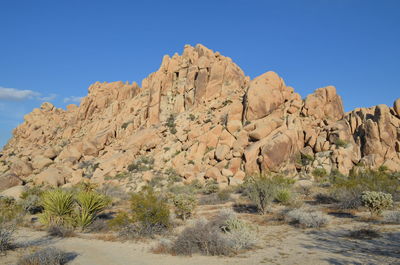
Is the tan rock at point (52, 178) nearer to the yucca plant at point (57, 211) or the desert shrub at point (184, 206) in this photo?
the yucca plant at point (57, 211)

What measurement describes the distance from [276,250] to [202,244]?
2341 mm

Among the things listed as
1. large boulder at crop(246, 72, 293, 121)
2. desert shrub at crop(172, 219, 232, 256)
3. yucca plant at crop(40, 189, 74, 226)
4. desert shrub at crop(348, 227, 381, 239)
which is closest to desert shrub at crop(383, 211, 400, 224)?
desert shrub at crop(348, 227, 381, 239)

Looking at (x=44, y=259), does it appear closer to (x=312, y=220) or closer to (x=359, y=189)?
(x=312, y=220)

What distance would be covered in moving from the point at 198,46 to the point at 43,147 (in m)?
38.0

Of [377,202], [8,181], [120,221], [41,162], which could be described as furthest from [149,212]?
[41,162]

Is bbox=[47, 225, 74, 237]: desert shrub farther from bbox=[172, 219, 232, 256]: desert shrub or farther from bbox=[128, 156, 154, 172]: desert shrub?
bbox=[128, 156, 154, 172]: desert shrub

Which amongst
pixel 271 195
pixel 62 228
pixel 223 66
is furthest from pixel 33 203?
pixel 223 66

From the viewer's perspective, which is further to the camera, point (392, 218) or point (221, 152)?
point (221, 152)

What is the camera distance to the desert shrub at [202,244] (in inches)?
348

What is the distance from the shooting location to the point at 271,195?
1691 centimetres

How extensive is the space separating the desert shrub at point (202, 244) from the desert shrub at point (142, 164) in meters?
31.5

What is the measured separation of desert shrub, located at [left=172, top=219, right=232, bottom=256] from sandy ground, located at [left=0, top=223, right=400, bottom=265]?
1.10 feet

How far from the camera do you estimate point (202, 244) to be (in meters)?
9.13

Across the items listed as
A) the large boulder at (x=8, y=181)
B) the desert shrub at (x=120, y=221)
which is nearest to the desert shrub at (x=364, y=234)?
the desert shrub at (x=120, y=221)
